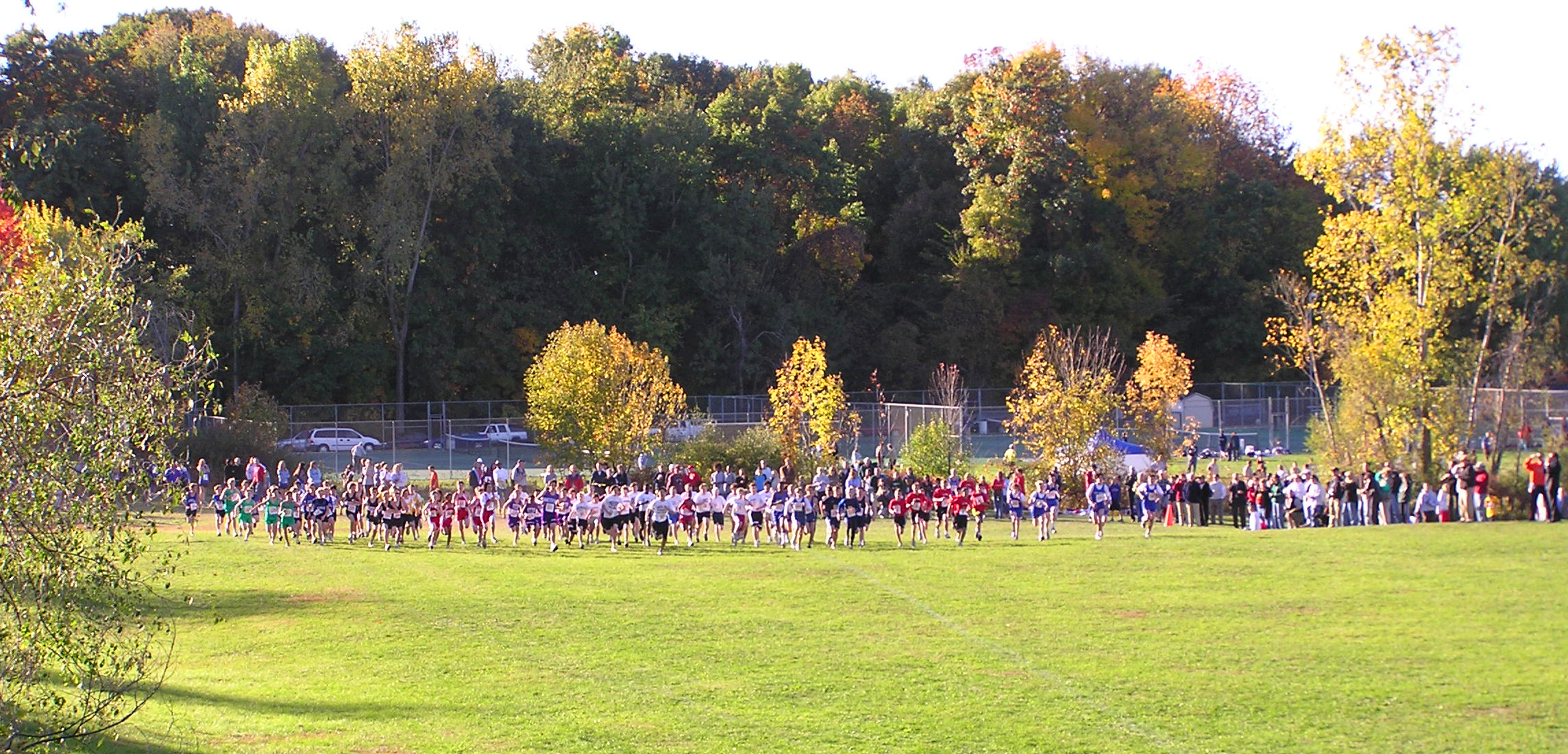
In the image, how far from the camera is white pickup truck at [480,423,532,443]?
50.9 m

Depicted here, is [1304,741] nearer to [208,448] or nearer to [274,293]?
[208,448]

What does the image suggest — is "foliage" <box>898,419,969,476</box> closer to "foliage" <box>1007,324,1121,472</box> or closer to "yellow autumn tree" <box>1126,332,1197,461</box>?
"foliage" <box>1007,324,1121,472</box>

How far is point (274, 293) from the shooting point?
56.2 meters

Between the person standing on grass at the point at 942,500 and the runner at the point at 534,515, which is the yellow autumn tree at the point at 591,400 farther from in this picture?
the person standing on grass at the point at 942,500

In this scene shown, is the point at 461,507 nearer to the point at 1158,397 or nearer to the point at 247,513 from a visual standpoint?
the point at 247,513

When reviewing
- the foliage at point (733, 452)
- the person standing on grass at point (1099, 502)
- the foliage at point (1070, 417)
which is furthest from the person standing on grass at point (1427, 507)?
the foliage at point (733, 452)

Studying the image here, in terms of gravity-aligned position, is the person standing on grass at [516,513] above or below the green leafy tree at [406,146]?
below

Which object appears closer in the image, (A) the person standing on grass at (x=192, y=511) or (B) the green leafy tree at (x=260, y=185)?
(A) the person standing on grass at (x=192, y=511)

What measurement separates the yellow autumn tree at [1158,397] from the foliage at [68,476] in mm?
36500

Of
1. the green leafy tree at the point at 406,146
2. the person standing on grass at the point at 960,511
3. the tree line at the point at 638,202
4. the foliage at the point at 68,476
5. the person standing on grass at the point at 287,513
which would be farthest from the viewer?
the green leafy tree at the point at 406,146

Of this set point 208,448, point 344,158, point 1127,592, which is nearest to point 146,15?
point 344,158

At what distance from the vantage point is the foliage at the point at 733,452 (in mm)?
42531

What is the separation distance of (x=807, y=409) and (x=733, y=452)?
341cm

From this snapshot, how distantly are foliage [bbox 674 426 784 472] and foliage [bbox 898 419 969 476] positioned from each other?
4197 millimetres
